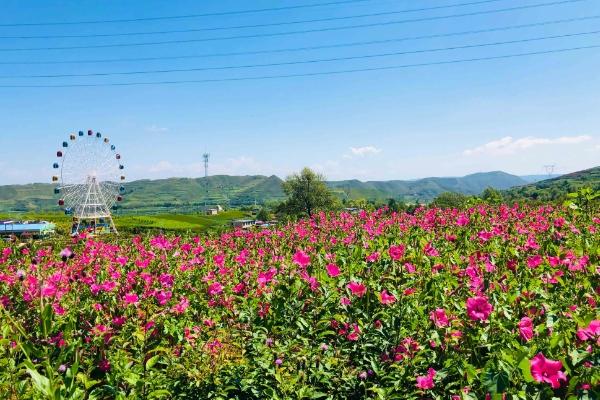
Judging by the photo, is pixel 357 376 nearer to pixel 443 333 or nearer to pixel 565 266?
pixel 443 333

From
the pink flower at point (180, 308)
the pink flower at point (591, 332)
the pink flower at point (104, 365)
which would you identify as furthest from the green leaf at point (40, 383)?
the pink flower at point (591, 332)

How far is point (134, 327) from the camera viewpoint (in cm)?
449

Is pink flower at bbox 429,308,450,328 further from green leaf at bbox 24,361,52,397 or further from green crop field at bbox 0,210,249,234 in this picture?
green crop field at bbox 0,210,249,234

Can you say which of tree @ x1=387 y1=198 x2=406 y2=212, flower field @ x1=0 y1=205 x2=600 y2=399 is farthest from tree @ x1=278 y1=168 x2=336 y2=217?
flower field @ x1=0 y1=205 x2=600 y2=399

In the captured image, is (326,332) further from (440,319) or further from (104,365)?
(104,365)

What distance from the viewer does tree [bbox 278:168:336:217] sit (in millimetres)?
77375

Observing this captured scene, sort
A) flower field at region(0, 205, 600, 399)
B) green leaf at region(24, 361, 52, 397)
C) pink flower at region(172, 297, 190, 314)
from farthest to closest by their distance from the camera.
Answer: pink flower at region(172, 297, 190, 314) < flower field at region(0, 205, 600, 399) < green leaf at region(24, 361, 52, 397)

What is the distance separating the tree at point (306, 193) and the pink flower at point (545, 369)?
74263 mm

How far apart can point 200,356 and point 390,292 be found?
2.10m

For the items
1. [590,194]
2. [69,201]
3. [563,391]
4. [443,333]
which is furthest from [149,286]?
[69,201]

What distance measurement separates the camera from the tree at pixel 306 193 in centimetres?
7738

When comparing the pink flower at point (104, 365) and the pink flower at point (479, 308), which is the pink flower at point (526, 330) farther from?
the pink flower at point (104, 365)

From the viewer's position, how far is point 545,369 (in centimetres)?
223

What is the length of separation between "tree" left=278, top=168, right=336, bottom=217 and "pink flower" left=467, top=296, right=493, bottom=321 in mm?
73464
